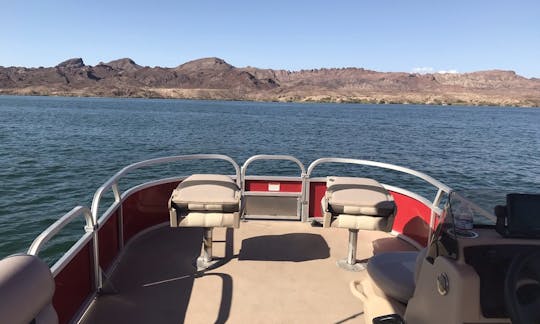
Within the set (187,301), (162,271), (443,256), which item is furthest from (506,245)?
(162,271)

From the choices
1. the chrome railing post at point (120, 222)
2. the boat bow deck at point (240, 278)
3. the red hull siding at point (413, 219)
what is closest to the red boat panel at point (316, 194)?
the boat bow deck at point (240, 278)

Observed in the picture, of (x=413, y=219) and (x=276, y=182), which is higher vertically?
(x=276, y=182)

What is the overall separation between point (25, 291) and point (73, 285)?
1684 millimetres

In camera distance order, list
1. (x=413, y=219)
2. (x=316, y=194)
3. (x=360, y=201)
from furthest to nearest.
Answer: (x=316, y=194)
(x=413, y=219)
(x=360, y=201)

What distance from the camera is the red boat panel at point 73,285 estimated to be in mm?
3436

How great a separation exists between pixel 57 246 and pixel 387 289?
10.4 metres

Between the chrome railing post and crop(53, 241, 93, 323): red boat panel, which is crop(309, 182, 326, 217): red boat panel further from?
crop(53, 241, 93, 323): red boat panel

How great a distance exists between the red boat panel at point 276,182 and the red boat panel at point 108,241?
2.42 m

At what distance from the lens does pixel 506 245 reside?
7.06 feet

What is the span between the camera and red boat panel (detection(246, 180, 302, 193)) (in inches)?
269

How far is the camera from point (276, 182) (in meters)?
6.84

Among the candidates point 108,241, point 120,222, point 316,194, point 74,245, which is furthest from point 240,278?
point 316,194

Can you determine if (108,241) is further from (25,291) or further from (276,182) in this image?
(276,182)

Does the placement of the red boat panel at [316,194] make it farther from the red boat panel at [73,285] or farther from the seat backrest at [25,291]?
A: the seat backrest at [25,291]
